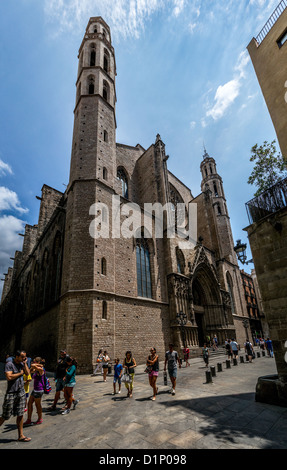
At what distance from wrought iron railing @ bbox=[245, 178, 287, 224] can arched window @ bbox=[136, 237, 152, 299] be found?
1010cm

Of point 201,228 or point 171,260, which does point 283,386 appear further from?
→ point 201,228

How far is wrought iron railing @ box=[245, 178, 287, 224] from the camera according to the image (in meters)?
6.26

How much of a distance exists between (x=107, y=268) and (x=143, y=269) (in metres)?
4.03

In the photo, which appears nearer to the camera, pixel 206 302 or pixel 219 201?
pixel 206 302

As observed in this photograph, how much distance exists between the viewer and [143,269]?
16172mm

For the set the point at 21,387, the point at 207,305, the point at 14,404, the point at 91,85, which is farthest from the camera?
the point at 207,305

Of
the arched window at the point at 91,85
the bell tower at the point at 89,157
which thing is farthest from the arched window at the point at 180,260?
the arched window at the point at 91,85

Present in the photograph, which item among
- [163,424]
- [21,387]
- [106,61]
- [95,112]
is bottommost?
[163,424]

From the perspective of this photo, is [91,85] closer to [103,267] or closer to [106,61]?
[106,61]

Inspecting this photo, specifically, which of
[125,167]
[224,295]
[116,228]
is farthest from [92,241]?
[224,295]

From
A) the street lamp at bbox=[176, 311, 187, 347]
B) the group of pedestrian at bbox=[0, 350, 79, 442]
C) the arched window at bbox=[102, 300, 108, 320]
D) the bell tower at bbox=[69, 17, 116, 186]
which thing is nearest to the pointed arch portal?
the street lamp at bbox=[176, 311, 187, 347]

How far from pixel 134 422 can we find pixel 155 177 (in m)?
18.4

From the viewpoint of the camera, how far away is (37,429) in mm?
4180

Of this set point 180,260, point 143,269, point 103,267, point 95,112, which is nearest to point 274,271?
point 103,267
